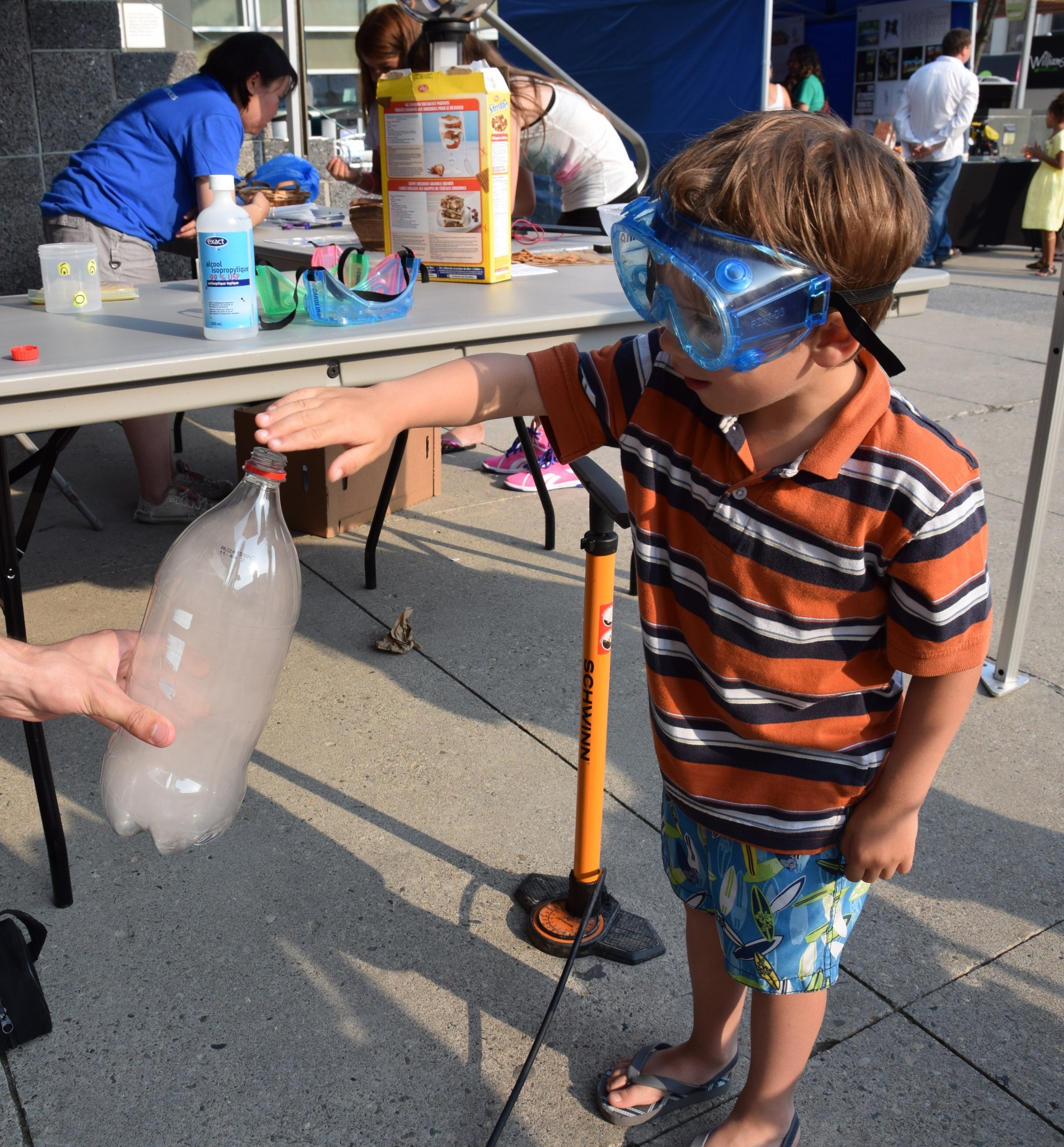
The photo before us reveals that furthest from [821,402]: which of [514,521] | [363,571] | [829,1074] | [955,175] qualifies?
[955,175]

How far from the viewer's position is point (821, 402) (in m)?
1.35

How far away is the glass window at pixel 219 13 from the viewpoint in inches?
460

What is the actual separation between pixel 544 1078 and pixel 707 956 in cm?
43

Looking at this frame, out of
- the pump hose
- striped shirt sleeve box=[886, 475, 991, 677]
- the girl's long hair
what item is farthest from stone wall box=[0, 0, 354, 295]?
striped shirt sleeve box=[886, 475, 991, 677]

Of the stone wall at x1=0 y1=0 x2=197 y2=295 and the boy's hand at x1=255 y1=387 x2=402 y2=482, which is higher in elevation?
the stone wall at x1=0 y1=0 x2=197 y2=295

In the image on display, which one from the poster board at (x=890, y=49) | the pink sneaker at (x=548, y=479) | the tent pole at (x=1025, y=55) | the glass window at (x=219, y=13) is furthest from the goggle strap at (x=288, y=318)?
the tent pole at (x=1025, y=55)

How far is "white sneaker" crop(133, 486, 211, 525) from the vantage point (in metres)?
4.33

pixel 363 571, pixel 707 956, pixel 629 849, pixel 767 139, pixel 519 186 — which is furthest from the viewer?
pixel 519 186

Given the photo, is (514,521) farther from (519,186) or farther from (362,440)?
(362,440)

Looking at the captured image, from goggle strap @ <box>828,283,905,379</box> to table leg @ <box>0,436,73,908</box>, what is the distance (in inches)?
68.9

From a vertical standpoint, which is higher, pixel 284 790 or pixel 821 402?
pixel 821 402

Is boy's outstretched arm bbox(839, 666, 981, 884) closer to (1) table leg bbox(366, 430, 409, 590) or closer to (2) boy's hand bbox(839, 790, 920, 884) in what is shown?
(2) boy's hand bbox(839, 790, 920, 884)

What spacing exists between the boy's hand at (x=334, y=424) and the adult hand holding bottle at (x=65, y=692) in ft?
1.34

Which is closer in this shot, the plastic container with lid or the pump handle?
the pump handle
